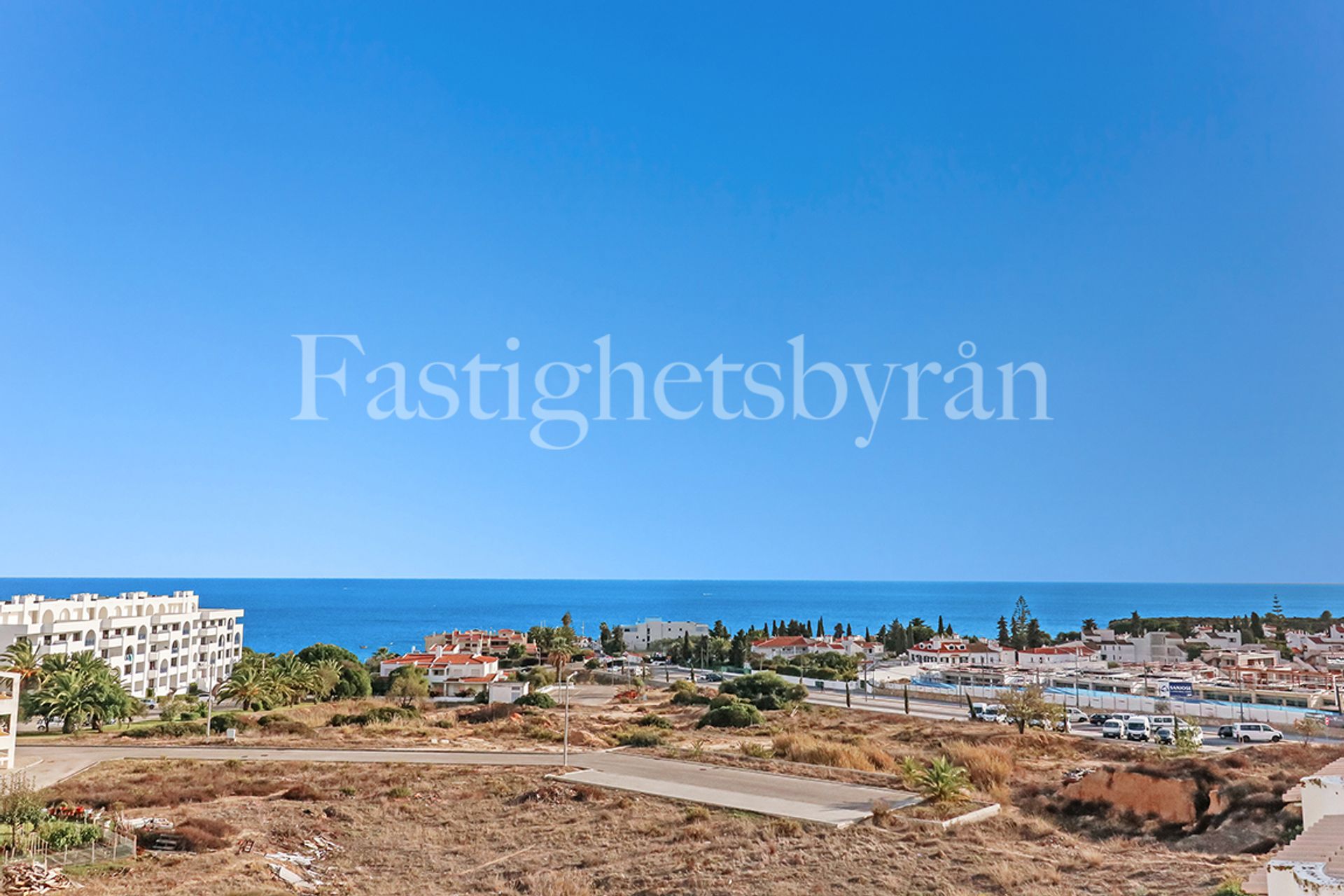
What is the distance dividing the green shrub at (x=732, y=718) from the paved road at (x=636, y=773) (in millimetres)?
15277

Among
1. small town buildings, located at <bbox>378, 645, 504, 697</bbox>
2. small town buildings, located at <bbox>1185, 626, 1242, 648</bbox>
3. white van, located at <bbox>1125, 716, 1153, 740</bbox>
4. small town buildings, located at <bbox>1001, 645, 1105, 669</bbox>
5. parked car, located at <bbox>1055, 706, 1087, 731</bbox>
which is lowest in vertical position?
small town buildings, located at <bbox>1185, 626, 1242, 648</bbox>

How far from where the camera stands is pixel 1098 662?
336 feet

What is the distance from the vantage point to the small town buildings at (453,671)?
78.2 m

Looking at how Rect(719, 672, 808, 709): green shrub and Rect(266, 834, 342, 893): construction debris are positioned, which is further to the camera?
Rect(719, 672, 808, 709): green shrub

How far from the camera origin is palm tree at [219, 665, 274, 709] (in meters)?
55.9

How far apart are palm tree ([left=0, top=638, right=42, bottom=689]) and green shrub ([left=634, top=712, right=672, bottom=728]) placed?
33683 mm

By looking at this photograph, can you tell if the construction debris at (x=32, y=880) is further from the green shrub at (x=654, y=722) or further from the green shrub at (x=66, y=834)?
the green shrub at (x=654, y=722)

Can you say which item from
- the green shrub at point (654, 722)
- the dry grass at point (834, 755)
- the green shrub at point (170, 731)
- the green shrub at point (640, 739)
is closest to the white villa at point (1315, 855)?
the dry grass at point (834, 755)

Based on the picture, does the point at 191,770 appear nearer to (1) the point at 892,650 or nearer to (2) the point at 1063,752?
(2) the point at 1063,752

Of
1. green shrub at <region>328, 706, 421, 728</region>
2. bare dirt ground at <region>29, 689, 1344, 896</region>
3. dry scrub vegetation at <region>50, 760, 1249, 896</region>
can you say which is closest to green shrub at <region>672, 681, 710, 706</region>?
green shrub at <region>328, 706, 421, 728</region>

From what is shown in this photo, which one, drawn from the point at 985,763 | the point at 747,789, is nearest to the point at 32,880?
the point at 747,789

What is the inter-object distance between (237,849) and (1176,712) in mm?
57844

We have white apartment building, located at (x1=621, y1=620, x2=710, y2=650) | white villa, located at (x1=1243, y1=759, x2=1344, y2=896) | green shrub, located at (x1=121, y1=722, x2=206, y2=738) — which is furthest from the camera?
white apartment building, located at (x1=621, y1=620, x2=710, y2=650)

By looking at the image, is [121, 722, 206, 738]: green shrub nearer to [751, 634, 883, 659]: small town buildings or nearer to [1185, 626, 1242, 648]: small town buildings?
[751, 634, 883, 659]: small town buildings
